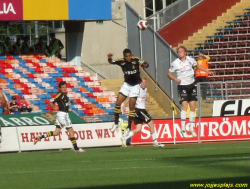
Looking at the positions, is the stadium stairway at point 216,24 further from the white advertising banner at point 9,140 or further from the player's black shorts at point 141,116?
the player's black shorts at point 141,116

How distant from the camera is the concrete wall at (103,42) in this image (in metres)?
40.0

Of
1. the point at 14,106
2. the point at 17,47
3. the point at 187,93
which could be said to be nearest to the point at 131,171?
the point at 187,93

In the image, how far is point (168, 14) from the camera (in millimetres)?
→ 36969

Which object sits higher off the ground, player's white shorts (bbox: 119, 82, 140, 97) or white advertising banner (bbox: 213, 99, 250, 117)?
player's white shorts (bbox: 119, 82, 140, 97)

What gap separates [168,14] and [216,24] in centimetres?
272

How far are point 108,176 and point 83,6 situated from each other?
63.9ft

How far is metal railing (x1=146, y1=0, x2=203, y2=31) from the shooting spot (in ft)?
120

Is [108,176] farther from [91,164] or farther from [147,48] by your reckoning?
[147,48]

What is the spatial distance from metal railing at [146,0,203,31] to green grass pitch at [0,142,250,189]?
758 inches

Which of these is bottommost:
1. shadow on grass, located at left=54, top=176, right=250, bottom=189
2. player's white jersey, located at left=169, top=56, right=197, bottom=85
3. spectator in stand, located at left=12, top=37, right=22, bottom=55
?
shadow on grass, located at left=54, top=176, right=250, bottom=189

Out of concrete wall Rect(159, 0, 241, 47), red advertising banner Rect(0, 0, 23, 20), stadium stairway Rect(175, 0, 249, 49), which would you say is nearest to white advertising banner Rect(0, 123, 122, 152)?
red advertising banner Rect(0, 0, 23, 20)

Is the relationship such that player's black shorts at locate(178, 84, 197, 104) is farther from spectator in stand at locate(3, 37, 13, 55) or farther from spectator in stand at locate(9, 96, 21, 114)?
A: spectator in stand at locate(3, 37, 13, 55)

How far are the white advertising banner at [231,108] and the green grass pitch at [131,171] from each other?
706cm

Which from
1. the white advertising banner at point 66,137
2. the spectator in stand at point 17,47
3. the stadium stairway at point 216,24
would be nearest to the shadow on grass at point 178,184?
the white advertising banner at point 66,137
